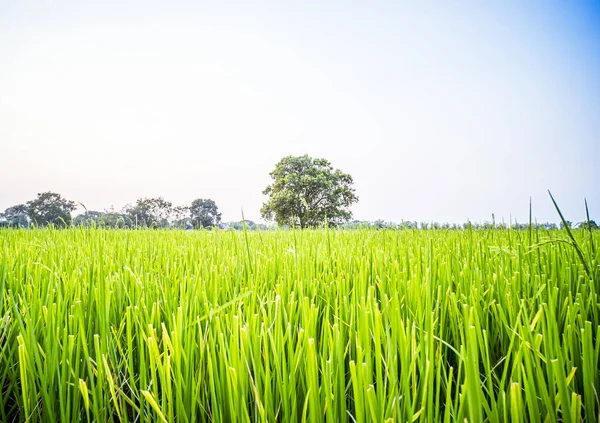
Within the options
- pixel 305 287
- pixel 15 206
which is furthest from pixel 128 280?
pixel 15 206

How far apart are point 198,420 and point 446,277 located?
831 mm

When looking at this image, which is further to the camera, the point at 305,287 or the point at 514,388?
the point at 305,287

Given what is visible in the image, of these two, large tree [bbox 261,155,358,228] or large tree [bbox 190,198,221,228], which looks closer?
large tree [bbox 261,155,358,228]

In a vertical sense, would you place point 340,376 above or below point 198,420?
above

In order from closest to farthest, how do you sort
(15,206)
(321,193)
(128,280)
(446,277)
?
(446,277), (128,280), (321,193), (15,206)

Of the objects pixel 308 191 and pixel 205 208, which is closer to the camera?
pixel 308 191

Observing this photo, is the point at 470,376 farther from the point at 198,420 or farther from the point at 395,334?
the point at 198,420

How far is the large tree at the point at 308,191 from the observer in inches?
1061

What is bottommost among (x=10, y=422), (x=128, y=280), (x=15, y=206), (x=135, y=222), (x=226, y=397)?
(x=10, y=422)

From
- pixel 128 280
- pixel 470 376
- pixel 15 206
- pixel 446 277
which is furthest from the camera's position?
pixel 15 206

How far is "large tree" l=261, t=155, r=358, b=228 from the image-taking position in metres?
26.9

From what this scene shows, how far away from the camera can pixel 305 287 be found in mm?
1097

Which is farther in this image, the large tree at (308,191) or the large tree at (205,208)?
the large tree at (205,208)

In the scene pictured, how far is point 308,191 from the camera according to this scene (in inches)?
1087
